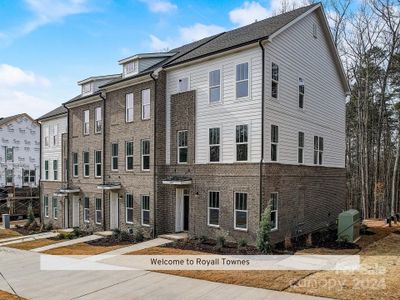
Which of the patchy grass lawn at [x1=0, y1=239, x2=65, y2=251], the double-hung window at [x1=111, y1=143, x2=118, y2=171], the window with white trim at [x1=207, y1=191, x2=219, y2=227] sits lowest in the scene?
the patchy grass lawn at [x1=0, y1=239, x2=65, y2=251]

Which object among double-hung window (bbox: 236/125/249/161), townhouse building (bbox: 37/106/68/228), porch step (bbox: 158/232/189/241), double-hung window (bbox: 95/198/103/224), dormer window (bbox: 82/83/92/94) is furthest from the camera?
townhouse building (bbox: 37/106/68/228)

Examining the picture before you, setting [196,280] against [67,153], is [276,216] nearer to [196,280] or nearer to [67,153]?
[196,280]

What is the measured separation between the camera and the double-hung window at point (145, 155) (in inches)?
757

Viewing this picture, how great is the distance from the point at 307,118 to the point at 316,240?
6.45 meters

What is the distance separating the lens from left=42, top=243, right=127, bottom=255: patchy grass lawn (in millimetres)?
15959

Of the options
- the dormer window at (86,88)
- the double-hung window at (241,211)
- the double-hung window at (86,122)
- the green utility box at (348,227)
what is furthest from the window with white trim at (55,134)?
the green utility box at (348,227)

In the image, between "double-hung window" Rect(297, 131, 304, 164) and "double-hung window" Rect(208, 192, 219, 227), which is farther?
"double-hung window" Rect(297, 131, 304, 164)

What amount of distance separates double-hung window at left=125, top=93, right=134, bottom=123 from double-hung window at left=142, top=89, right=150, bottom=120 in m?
1.16

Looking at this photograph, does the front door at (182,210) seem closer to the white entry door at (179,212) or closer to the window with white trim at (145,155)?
the white entry door at (179,212)

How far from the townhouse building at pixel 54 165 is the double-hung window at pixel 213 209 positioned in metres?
14.8

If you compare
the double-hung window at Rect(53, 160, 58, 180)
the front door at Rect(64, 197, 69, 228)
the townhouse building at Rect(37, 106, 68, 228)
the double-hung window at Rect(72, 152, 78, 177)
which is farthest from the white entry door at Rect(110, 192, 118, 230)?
the double-hung window at Rect(53, 160, 58, 180)

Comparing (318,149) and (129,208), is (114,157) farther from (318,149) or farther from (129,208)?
(318,149)

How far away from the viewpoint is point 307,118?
18.4 m

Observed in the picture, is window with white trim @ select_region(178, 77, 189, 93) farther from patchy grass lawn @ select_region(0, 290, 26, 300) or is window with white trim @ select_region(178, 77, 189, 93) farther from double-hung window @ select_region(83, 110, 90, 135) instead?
patchy grass lawn @ select_region(0, 290, 26, 300)
